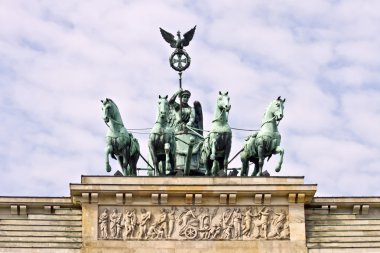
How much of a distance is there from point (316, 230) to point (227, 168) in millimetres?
3660

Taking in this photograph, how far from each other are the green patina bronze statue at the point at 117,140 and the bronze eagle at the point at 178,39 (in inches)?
191

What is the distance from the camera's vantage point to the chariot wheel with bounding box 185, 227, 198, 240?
43.7 m

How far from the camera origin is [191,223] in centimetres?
4384

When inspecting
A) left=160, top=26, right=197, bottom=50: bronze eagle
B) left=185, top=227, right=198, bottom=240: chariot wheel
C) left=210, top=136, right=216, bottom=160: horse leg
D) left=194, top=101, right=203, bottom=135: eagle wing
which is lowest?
left=185, top=227, right=198, bottom=240: chariot wheel

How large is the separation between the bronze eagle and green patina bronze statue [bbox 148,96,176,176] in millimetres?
4771

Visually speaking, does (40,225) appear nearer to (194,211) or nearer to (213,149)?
(194,211)

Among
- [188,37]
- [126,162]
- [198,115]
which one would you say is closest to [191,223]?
[126,162]

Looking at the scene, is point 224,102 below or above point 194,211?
above

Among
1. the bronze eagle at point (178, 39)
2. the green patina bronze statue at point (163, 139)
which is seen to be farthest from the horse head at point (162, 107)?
the bronze eagle at point (178, 39)

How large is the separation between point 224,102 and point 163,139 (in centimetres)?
209

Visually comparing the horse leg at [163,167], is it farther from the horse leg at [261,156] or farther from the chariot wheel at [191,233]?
the horse leg at [261,156]

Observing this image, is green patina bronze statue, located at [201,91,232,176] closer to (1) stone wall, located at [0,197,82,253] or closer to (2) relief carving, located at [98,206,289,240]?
(2) relief carving, located at [98,206,289,240]

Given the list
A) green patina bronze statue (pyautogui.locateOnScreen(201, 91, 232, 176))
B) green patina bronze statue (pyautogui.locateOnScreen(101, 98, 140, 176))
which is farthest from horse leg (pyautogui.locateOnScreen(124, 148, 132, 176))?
green patina bronze statue (pyautogui.locateOnScreen(201, 91, 232, 176))

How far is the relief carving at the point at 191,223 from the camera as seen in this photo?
143 ft
